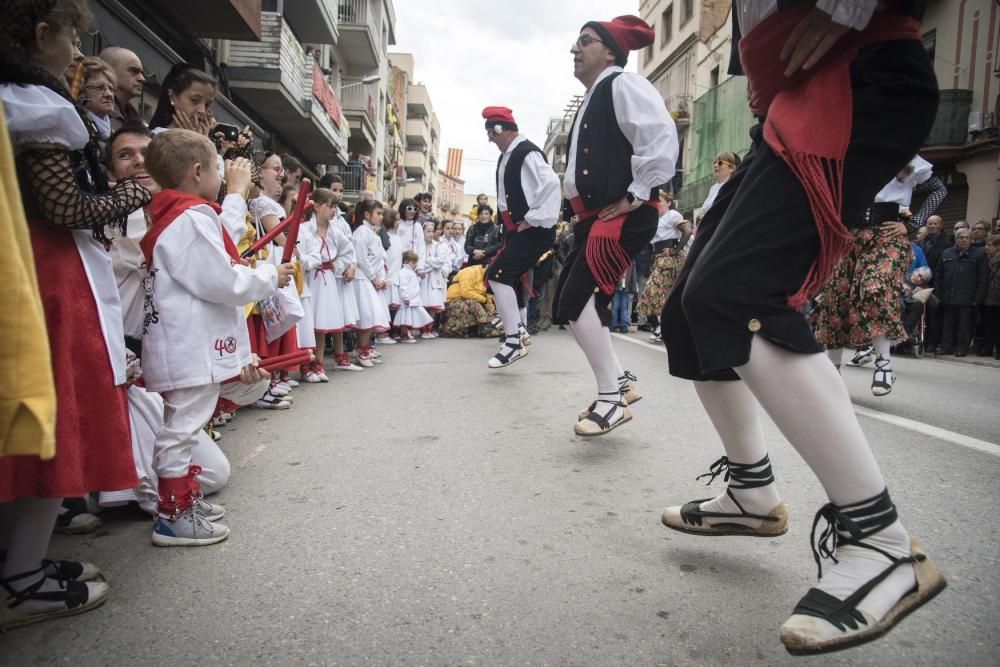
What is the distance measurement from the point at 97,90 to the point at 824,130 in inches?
129

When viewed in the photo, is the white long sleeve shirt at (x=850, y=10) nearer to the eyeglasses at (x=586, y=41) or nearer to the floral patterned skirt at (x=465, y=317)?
the eyeglasses at (x=586, y=41)

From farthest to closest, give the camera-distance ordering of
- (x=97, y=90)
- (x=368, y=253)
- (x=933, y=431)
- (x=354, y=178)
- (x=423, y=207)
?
(x=354, y=178) < (x=423, y=207) < (x=368, y=253) < (x=933, y=431) < (x=97, y=90)

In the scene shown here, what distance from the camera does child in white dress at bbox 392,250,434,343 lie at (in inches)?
418

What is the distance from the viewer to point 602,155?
3.93 m

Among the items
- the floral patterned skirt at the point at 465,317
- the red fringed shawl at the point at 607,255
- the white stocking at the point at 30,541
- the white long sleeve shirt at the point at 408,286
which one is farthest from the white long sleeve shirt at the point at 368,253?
the white stocking at the point at 30,541

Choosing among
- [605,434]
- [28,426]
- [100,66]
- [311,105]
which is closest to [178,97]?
[100,66]

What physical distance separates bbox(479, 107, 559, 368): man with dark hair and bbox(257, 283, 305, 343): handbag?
1805 mm

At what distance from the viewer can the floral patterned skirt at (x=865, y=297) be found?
482 centimetres

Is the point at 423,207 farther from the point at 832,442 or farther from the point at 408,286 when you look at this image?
the point at 832,442

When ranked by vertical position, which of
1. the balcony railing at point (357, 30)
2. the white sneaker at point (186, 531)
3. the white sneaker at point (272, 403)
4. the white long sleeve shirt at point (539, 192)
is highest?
the balcony railing at point (357, 30)

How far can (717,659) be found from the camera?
5.25 ft

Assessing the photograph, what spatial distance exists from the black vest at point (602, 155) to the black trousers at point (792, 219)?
2.23m

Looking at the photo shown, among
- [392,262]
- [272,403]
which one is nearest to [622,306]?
[392,262]

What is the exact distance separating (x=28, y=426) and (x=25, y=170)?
1098 millimetres
